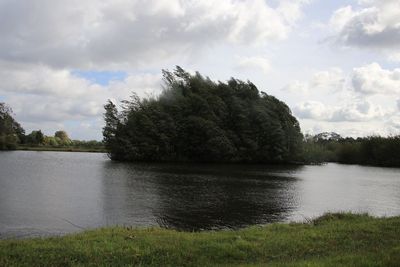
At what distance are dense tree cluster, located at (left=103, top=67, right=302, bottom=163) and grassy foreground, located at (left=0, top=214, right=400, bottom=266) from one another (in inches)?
3757

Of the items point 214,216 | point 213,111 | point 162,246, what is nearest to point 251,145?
point 213,111

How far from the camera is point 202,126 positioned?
374 feet

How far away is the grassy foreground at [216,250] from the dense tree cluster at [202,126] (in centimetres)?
9542

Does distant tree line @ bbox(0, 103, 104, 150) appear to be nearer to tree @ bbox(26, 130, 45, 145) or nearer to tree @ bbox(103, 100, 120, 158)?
tree @ bbox(26, 130, 45, 145)

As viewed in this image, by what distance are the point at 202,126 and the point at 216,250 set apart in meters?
→ 99.6

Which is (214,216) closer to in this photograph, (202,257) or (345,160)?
(202,257)

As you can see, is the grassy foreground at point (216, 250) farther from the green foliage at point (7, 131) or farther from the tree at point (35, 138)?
the tree at point (35, 138)

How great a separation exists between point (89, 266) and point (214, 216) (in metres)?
22.4

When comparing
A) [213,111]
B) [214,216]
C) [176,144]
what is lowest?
[214,216]

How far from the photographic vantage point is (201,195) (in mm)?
44719

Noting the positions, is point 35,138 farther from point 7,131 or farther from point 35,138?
point 7,131

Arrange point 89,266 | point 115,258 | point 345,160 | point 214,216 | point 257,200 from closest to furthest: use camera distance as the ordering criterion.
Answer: point 89,266 < point 115,258 < point 214,216 < point 257,200 < point 345,160

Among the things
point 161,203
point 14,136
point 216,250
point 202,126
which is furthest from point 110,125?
point 216,250

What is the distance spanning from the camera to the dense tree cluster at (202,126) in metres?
114
